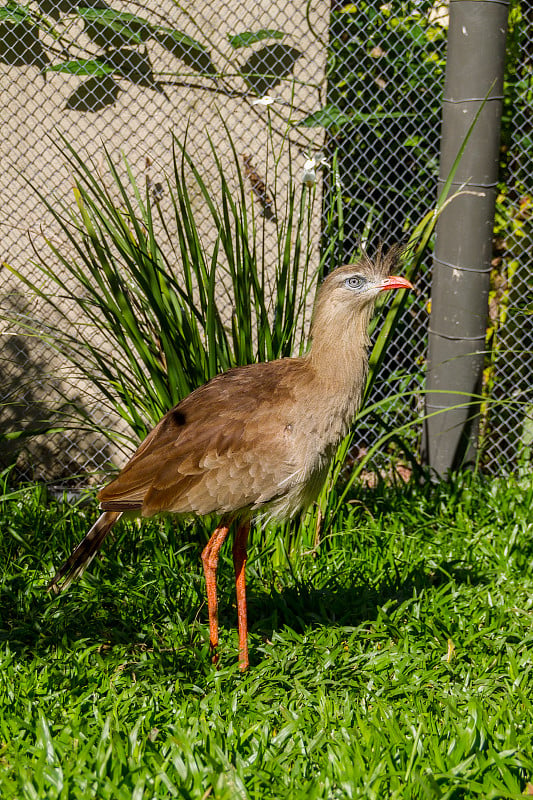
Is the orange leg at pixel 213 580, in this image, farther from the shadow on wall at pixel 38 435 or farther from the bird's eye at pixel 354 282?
the shadow on wall at pixel 38 435

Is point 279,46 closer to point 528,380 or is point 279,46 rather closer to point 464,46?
point 464,46

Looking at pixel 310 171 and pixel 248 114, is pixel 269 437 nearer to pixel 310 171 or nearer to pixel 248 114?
pixel 310 171

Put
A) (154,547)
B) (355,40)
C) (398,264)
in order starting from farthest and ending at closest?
(355,40) → (154,547) → (398,264)

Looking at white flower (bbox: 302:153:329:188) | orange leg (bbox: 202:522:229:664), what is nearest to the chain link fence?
white flower (bbox: 302:153:329:188)

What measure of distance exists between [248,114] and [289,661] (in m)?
2.80

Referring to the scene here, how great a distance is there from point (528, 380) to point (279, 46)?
7.28 feet

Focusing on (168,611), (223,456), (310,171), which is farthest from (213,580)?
(310,171)

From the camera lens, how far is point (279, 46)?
4.27m

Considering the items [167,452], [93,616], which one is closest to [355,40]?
[167,452]

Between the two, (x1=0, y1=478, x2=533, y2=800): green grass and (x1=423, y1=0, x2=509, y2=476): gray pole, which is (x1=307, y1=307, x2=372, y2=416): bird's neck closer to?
(x1=0, y1=478, x2=533, y2=800): green grass

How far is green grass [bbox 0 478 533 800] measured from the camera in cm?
209

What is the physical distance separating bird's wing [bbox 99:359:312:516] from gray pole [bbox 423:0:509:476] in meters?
1.15

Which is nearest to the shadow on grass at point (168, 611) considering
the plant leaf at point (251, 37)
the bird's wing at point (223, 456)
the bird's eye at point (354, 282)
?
the bird's wing at point (223, 456)

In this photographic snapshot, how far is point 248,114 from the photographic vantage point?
14.1 ft
